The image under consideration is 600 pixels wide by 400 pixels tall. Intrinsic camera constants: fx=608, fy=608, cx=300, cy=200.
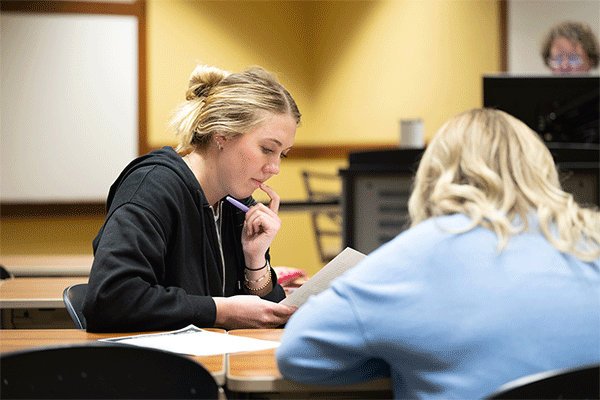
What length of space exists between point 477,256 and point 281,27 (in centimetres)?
419

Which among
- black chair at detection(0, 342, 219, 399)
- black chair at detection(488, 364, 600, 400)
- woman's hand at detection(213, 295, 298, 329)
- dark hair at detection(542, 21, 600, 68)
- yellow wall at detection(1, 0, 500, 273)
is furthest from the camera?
yellow wall at detection(1, 0, 500, 273)

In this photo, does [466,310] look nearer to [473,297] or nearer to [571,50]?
[473,297]

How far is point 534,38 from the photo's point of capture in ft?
15.6

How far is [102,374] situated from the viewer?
804 mm

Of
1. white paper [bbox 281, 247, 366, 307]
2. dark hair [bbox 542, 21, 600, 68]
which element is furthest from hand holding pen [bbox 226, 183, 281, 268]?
dark hair [bbox 542, 21, 600, 68]

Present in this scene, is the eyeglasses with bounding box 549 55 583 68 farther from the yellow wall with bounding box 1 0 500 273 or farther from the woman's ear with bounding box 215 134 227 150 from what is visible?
the woman's ear with bounding box 215 134 227 150

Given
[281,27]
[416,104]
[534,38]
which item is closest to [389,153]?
[416,104]

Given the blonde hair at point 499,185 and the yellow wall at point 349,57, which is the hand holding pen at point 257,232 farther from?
the yellow wall at point 349,57

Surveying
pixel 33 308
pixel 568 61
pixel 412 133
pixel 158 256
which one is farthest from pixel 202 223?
pixel 568 61

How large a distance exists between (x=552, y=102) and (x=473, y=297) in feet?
8.27

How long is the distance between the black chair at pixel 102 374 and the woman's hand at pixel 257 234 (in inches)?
34.8

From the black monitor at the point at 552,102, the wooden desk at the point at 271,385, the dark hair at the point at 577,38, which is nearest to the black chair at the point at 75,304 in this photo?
the wooden desk at the point at 271,385

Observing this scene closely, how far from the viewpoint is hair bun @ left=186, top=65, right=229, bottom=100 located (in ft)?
5.48

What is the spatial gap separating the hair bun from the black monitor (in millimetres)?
1725
